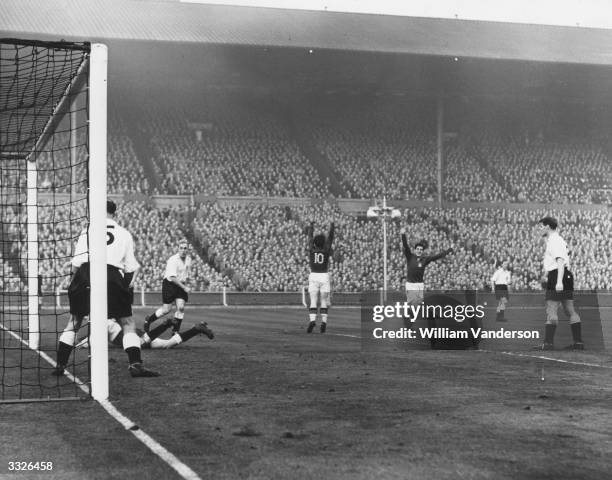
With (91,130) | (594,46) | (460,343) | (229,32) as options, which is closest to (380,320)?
(460,343)

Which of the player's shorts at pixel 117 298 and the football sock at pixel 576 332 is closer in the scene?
the player's shorts at pixel 117 298

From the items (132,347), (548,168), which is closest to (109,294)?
(132,347)

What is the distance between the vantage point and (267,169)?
156 ft

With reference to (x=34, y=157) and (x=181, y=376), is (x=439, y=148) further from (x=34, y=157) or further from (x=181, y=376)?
(x=181, y=376)

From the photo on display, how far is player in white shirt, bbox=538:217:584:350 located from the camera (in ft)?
46.0

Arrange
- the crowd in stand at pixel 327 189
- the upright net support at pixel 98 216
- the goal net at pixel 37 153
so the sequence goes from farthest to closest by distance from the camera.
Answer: the crowd in stand at pixel 327 189
the goal net at pixel 37 153
the upright net support at pixel 98 216

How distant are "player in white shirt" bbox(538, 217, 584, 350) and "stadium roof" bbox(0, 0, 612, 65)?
31.5m

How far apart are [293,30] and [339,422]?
40.7 metres

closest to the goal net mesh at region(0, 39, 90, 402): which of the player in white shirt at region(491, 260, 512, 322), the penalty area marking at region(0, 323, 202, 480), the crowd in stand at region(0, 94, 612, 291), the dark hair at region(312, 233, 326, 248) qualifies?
the penalty area marking at region(0, 323, 202, 480)

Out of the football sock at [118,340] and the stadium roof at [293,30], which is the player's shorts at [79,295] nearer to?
the football sock at [118,340]

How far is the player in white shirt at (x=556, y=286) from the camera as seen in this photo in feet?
46.0

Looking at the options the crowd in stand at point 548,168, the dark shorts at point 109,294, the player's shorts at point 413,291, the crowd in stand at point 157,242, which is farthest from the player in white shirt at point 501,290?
the crowd in stand at point 548,168

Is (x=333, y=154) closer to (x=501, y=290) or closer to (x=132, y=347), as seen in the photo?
(x=501, y=290)

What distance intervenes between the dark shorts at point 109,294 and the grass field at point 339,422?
2.42 ft
